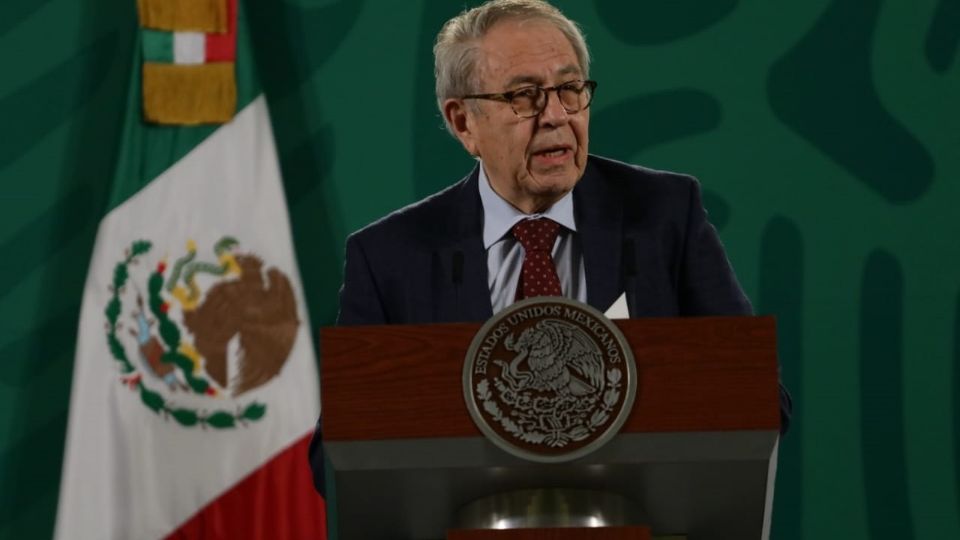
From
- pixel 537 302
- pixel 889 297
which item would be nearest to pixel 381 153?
pixel 889 297

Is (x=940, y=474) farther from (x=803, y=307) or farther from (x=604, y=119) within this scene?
(x=604, y=119)

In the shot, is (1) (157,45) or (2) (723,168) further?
(2) (723,168)

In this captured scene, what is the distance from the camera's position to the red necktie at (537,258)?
262 centimetres

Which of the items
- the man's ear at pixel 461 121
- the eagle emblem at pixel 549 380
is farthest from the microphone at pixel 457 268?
the eagle emblem at pixel 549 380

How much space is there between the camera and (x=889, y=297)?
186 inches

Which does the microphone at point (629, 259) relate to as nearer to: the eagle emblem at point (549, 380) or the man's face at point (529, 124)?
the man's face at point (529, 124)

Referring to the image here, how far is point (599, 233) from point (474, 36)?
1.50 ft

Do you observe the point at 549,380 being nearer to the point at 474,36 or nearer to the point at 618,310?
the point at 618,310

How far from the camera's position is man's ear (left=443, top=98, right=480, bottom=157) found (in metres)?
2.92

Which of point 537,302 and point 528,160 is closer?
point 537,302

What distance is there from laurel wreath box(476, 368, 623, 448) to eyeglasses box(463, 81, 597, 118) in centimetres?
92

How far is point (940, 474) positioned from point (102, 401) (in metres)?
2.49

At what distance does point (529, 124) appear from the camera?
108 inches

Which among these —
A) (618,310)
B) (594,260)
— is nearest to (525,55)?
(594,260)
